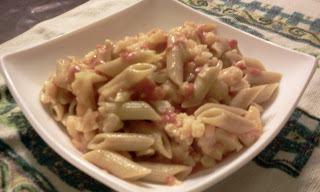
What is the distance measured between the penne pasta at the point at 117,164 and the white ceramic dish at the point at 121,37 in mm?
44

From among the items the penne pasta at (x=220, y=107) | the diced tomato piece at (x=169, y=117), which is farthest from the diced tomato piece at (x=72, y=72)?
the penne pasta at (x=220, y=107)

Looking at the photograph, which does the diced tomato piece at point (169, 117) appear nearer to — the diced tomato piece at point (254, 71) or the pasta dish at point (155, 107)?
the pasta dish at point (155, 107)

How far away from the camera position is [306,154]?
4.99 ft

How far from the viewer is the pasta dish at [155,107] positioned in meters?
1.26

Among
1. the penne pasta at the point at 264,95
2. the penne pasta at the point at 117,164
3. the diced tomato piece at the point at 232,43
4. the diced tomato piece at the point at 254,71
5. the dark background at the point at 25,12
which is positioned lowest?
the dark background at the point at 25,12

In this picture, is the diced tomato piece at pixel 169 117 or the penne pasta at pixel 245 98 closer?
the diced tomato piece at pixel 169 117

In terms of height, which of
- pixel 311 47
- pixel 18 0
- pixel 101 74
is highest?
pixel 101 74

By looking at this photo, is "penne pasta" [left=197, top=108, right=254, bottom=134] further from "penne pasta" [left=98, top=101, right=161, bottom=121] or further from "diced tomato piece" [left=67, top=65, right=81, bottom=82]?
"diced tomato piece" [left=67, top=65, right=81, bottom=82]

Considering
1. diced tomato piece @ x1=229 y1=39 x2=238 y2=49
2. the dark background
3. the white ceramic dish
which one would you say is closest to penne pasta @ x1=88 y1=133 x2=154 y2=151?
the white ceramic dish

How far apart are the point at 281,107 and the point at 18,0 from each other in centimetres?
241

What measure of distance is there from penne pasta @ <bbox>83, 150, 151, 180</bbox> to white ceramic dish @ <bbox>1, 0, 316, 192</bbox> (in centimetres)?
4

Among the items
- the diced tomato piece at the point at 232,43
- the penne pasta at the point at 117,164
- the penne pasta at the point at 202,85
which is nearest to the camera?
the penne pasta at the point at 117,164

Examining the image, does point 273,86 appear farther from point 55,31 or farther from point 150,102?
point 55,31

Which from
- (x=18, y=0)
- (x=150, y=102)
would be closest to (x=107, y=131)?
(x=150, y=102)
